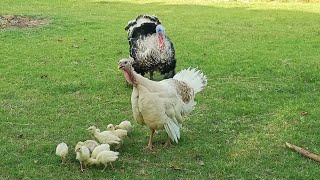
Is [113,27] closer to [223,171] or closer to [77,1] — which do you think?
[77,1]

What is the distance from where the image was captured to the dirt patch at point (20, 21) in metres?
15.1

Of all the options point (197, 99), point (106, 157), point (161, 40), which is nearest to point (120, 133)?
point (106, 157)

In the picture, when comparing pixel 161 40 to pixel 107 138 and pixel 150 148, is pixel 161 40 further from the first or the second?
pixel 107 138

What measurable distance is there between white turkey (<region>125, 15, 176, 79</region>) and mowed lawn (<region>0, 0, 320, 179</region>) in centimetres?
56

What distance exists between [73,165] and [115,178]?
582 millimetres

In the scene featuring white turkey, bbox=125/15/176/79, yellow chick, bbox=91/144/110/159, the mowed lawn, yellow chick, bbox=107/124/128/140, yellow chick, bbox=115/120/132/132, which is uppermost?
white turkey, bbox=125/15/176/79

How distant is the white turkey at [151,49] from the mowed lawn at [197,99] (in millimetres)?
565

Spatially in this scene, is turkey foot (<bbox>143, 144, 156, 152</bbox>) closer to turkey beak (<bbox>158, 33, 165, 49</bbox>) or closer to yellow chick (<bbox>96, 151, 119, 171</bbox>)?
yellow chick (<bbox>96, 151, 119, 171</bbox>)

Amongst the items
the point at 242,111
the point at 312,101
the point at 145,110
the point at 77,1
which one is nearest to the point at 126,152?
the point at 145,110

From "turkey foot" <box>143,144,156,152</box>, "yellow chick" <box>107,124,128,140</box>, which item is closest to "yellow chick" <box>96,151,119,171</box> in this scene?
"yellow chick" <box>107,124,128,140</box>

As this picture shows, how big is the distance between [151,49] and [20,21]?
311 inches

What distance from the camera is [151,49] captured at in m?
9.06

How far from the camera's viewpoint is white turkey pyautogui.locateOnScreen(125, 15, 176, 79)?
355 inches

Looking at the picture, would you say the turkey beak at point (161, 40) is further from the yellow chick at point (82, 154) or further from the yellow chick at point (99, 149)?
the yellow chick at point (82, 154)
